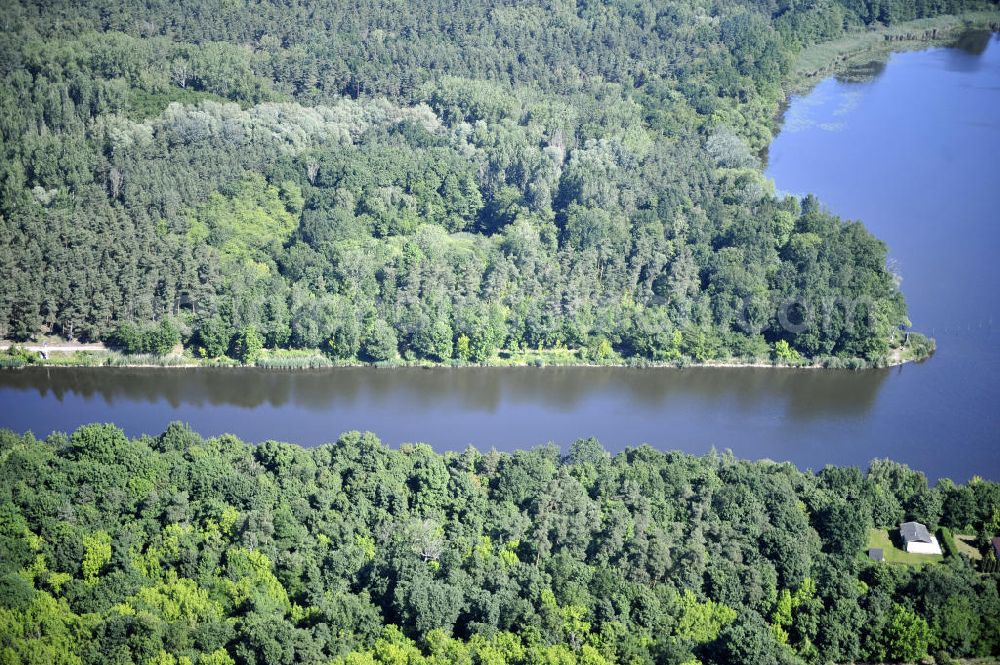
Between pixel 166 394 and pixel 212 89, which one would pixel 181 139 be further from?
pixel 166 394

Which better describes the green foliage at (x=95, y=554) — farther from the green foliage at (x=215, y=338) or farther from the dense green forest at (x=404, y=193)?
the dense green forest at (x=404, y=193)

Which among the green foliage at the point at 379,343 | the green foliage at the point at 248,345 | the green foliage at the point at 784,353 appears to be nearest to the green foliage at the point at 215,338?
the green foliage at the point at 248,345

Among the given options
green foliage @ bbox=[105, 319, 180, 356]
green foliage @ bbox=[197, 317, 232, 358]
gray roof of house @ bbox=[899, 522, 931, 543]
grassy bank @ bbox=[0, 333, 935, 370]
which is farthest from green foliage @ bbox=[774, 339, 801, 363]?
green foliage @ bbox=[105, 319, 180, 356]

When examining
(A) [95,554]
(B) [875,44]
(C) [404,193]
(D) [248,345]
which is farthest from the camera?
(B) [875,44]

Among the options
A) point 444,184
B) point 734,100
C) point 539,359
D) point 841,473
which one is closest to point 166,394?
point 539,359

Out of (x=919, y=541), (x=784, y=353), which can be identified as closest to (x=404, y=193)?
(x=784, y=353)

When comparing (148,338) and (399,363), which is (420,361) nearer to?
(399,363)

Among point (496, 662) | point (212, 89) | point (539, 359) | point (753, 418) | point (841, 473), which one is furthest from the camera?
point (212, 89)
